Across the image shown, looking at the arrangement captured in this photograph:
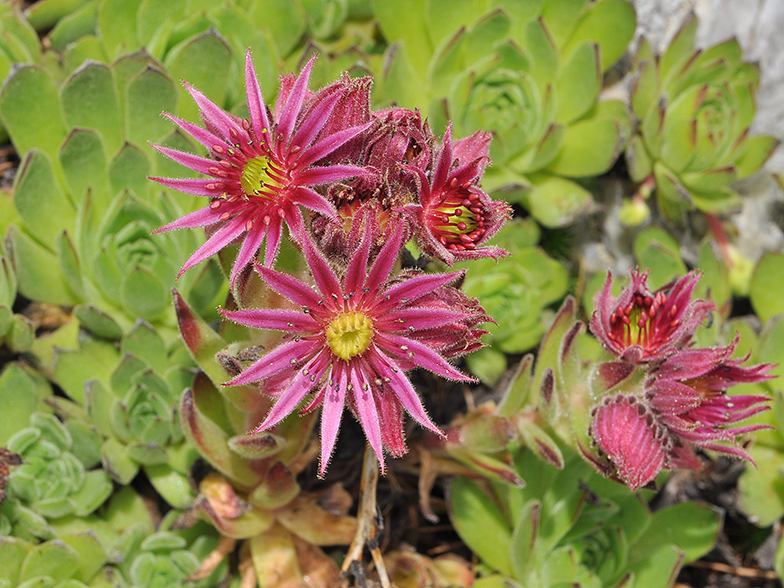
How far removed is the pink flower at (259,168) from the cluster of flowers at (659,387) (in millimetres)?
1133

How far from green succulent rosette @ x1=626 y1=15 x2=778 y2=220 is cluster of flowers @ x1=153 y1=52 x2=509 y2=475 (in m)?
1.77

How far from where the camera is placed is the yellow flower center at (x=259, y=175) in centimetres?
208

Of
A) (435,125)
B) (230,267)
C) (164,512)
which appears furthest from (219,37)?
(164,512)

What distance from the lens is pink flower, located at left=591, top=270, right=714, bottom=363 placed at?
242 cm

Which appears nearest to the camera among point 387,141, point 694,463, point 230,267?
point 387,141

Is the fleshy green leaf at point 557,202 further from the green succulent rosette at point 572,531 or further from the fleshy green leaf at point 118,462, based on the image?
the fleshy green leaf at point 118,462

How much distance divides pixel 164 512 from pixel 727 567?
8.65 ft

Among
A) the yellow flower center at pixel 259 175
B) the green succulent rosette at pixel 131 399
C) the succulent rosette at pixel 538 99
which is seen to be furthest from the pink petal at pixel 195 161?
the succulent rosette at pixel 538 99

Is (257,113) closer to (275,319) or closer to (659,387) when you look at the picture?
(275,319)

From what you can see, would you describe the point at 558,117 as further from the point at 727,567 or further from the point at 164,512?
the point at 164,512

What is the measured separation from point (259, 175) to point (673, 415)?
150 centimetres

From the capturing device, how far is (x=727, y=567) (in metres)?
3.46

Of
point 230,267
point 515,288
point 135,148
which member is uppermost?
point 135,148

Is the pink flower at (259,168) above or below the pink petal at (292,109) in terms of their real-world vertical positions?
below
